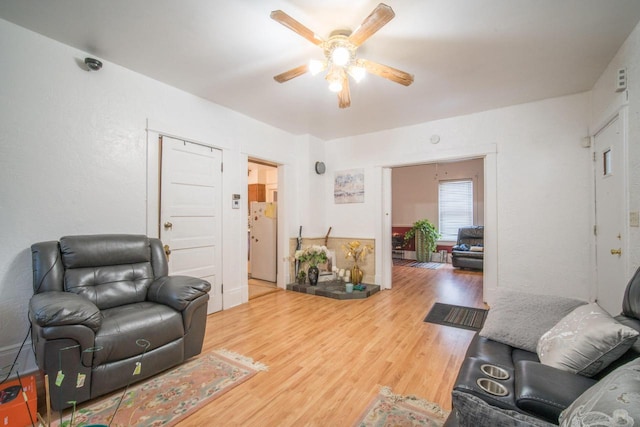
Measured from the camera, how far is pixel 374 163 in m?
4.63

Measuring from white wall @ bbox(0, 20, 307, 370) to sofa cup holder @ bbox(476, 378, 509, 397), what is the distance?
3.01m

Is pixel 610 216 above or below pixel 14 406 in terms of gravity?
above

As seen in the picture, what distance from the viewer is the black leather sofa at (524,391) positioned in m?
0.72

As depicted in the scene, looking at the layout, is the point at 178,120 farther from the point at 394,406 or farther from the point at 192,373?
the point at 394,406

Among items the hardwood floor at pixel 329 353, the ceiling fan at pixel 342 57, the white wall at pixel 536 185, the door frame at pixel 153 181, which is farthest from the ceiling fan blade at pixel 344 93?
the hardwood floor at pixel 329 353

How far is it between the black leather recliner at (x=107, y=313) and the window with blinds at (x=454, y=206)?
669cm

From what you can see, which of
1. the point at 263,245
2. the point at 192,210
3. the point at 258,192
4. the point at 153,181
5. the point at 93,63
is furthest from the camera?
the point at 258,192

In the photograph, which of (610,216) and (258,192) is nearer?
(610,216)

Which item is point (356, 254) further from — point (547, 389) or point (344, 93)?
point (547, 389)

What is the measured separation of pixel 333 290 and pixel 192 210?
226cm

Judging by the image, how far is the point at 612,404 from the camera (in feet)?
2.09

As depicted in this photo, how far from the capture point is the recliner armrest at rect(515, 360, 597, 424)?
919 mm

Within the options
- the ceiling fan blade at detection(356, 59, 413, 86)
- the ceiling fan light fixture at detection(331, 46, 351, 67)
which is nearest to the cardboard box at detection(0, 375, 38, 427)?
the ceiling fan light fixture at detection(331, 46, 351, 67)

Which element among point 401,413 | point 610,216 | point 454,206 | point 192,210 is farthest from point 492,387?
point 454,206
